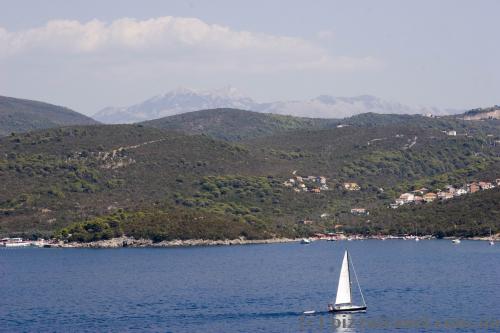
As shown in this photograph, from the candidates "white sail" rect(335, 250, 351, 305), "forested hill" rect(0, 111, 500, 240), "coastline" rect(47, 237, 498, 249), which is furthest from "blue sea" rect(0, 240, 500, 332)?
"forested hill" rect(0, 111, 500, 240)

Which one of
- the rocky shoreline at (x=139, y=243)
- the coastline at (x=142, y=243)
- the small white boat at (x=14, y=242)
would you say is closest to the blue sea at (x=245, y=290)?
the coastline at (x=142, y=243)

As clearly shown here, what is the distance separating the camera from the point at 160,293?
8600cm

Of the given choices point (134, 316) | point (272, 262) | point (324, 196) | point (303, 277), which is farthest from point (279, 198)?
point (134, 316)

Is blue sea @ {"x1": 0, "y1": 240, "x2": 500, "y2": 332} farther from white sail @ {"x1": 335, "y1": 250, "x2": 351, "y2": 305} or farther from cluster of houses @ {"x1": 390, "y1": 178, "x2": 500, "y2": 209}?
cluster of houses @ {"x1": 390, "y1": 178, "x2": 500, "y2": 209}

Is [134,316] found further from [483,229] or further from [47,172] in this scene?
[47,172]

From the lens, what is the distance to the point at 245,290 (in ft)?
284

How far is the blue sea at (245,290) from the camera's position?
6794cm

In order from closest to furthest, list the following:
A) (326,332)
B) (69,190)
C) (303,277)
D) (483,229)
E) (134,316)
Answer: (326,332), (134,316), (303,277), (483,229), (69,190)

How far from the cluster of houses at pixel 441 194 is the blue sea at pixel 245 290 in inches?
1753

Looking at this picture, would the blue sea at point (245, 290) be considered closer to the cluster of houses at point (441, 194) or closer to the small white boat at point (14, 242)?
the small white boat at point (14, 242)

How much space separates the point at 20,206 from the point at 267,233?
44995 mm

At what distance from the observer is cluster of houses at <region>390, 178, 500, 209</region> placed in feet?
598

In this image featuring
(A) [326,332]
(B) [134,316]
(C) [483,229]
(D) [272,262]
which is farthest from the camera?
(C) [483,229]

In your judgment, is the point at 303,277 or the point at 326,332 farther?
the point at 303,277
